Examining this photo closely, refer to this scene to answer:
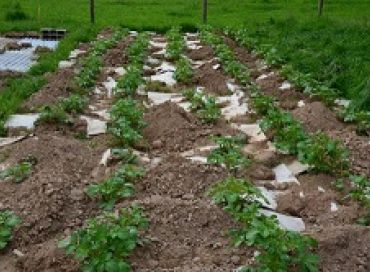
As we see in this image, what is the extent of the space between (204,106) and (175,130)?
1228 millimetres

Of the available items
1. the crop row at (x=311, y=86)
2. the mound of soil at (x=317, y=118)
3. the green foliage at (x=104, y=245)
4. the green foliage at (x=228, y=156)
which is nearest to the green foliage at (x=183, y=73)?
the crop row at (x=311, y=86)

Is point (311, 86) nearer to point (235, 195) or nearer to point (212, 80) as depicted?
point (212, 80)

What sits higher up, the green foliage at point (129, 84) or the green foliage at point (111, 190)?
the green foliage at point (111, 190)

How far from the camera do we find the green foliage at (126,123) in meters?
7.74

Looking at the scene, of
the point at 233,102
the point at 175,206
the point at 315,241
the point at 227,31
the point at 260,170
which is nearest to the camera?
the point at 315,241

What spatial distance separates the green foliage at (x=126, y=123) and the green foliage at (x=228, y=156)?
992mm

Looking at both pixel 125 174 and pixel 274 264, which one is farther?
pixel 125 174

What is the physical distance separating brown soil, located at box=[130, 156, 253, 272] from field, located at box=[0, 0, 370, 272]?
1cm

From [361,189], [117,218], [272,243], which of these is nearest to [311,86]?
[361,189]

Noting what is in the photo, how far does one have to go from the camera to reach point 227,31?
16.4 meters

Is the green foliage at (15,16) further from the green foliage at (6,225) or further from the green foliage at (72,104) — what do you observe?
the green foliage at (6,225)

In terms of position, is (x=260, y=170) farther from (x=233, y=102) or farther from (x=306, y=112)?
(x=233, y=102)

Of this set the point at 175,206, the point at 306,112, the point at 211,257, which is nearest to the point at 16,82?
the point at 306,112

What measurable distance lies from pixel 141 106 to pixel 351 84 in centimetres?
326
